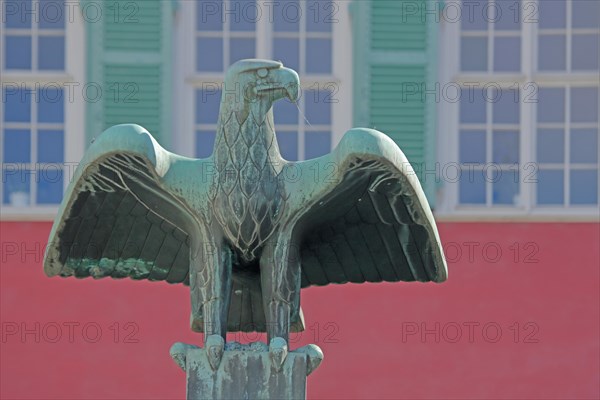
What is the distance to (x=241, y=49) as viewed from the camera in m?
12.9

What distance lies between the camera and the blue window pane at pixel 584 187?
12930mm

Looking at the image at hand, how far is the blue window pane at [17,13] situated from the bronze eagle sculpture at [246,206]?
5.23m

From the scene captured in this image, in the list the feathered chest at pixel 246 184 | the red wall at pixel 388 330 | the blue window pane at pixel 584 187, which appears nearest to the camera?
the feathered chest at pixel 246 184

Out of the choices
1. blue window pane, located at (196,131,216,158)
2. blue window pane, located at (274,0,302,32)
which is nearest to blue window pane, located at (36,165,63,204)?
blue window pane, located at (196,131,216,158)

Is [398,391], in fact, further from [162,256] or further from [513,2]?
[162,256]

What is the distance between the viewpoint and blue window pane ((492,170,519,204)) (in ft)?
42.3

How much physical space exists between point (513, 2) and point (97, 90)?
289 cm

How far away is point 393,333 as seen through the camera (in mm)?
12562

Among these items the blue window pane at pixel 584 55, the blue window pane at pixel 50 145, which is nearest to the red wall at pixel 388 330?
the blue window pane at pixel 50 145

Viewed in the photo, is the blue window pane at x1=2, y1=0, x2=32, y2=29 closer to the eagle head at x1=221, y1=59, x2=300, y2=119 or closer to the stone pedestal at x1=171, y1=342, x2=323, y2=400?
the eagle head at x1=221, y1=59, x2=300, y2=119

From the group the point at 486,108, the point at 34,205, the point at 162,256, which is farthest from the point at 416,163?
the point at 162,256

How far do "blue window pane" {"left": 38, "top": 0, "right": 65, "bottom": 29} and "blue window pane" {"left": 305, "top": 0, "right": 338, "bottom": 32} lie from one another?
1.67 metres

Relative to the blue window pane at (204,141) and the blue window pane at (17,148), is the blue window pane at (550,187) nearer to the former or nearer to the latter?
the blue window pane at (204,141)

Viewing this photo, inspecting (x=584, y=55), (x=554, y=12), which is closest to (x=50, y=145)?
(x=554, y=12)
